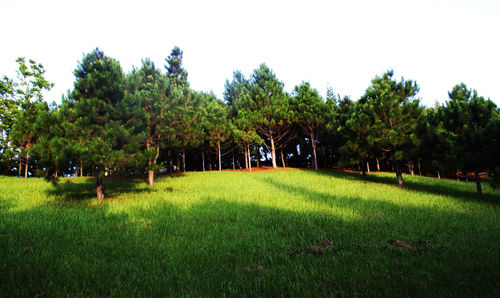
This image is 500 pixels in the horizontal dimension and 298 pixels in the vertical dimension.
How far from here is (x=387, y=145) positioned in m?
17.0

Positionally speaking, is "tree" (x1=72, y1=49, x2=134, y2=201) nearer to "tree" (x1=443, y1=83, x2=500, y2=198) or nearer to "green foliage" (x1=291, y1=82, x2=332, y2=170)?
"tree" (x1=443, y1=83, x2=500, y2=198)

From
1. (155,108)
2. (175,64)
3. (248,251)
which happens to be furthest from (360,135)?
(175,64)

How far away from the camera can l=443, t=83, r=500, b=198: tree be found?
11.0 meters

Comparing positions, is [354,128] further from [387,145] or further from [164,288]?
[164,288]

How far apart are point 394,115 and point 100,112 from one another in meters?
18.8

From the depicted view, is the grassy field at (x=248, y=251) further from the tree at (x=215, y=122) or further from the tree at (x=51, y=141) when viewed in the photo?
the tree at (x=215, y=122)

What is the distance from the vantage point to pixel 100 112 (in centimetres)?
1044

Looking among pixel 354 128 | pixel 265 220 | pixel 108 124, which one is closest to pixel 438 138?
pixel 354 128

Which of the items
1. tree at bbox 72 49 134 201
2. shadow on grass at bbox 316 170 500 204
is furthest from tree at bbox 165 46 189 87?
shadow on grass at bbox 316 170 500 204

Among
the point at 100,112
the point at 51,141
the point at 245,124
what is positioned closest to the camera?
the point at 51,141

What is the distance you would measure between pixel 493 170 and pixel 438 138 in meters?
2.83

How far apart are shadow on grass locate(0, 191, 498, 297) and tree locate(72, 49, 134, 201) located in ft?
8.52

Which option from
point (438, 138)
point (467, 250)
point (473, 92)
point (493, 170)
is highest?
point (473, 92)

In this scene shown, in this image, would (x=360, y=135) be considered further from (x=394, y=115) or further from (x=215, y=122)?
(x=215, y=122)
